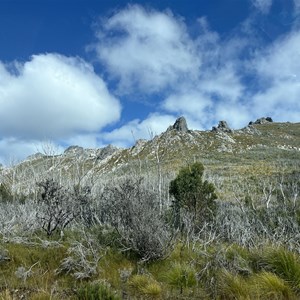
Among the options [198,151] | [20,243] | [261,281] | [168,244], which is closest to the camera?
[261,281]

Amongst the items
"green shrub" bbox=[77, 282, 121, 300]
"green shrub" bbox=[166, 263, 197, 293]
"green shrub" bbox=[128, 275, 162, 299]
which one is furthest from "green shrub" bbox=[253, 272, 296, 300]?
"green shrub" bbox=[77, 282, 121, 300]

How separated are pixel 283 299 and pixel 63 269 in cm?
399

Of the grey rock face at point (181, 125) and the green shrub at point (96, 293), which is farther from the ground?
the grey rock face at point (181, 125)

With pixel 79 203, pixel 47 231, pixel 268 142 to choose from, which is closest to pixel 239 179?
pixel 79 203

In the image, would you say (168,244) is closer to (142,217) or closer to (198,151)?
(142,217)

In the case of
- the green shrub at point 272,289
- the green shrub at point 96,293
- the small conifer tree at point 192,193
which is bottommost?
the green shrub at point 272,289

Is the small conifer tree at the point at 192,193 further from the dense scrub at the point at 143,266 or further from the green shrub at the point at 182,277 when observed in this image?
the green shrub at the point at 182,277

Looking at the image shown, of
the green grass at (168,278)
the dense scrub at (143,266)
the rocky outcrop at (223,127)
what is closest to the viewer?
the green grass at (168,278)

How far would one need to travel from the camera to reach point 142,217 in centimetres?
819

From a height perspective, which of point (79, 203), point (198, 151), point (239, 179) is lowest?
point (79, 203)

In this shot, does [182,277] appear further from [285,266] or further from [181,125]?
[181,125]

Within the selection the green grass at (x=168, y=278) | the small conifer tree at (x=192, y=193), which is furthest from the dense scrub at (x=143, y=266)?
the small conifer tree at (x=192, y=193)

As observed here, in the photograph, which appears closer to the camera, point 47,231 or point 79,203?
point 47,231

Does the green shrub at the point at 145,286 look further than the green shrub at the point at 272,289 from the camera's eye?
Yes
